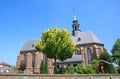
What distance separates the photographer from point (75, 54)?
158 feet

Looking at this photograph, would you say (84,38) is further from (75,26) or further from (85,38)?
(75,26)

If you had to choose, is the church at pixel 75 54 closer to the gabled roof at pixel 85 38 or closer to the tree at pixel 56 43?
the gabled roof at pixel 85 38

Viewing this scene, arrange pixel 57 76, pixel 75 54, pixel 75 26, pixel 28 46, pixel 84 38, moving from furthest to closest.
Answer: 1. pixel 28 46
2. pixel 75 26
3. pixel 84 38
4. pixel 75 54
5. pixel 57 76

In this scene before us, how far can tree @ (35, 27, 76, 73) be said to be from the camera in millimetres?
32812

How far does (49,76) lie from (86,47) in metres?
33.0

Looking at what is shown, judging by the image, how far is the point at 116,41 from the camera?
155 ft

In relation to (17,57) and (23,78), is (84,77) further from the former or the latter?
(17,57)

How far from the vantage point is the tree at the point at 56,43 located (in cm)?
3281

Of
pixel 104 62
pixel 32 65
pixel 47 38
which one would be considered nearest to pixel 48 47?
pixel 47 38

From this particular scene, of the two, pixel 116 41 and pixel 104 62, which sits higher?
pixel 116 41

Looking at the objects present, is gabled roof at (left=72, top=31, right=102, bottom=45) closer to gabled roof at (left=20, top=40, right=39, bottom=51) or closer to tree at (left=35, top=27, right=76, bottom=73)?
tree at (left=35, top=27, right=76, bottom=73)

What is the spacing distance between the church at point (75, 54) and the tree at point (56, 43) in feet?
37.7

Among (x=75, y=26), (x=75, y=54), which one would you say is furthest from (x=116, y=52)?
(x=75, y=26)

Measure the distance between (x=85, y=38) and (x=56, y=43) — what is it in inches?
719
